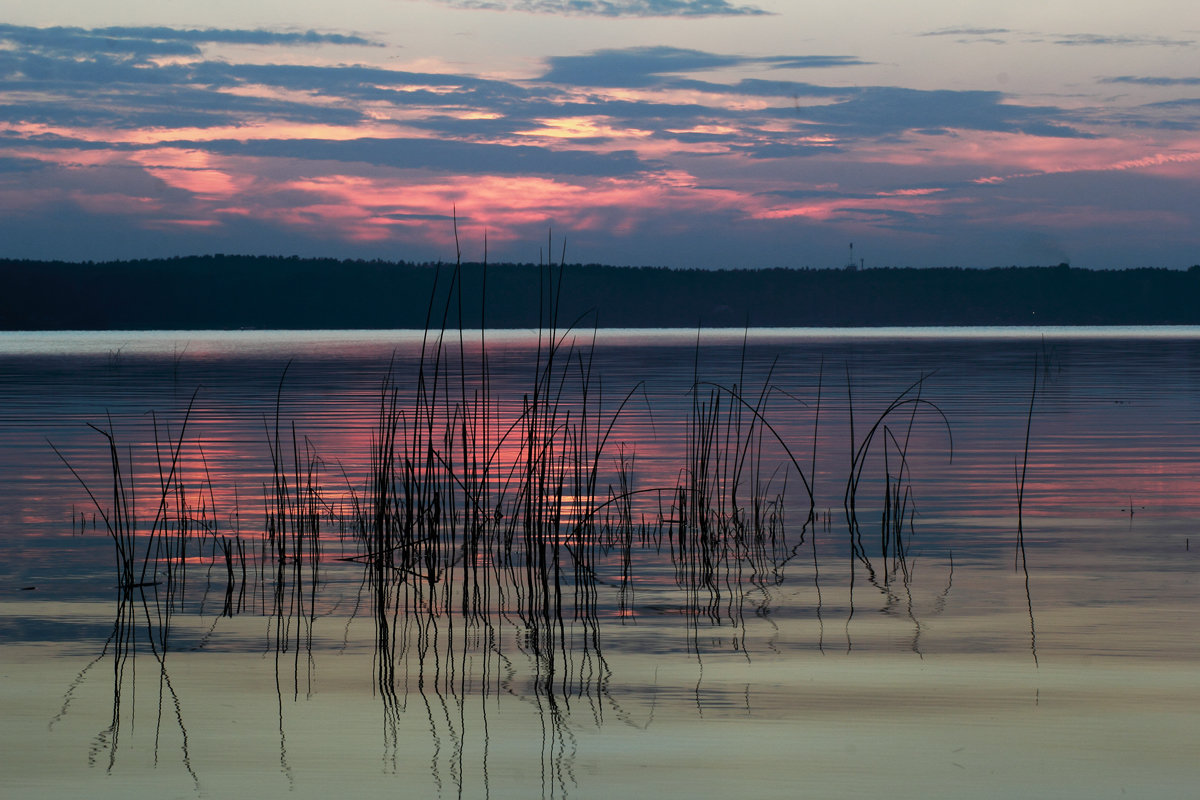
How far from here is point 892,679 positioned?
7180mm

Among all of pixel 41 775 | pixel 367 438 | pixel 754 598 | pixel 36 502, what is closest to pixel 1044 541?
pixel 754 598

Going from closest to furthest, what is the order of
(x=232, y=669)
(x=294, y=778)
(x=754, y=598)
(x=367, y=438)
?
(x=294, y=778), (x=232, y=669), (x=754, y=598), (x=367, y=438)

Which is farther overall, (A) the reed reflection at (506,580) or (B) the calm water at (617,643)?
(A) the reed reflection at (506,580)

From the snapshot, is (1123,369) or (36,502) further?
(1123,369)

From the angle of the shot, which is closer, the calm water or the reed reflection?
the calm water

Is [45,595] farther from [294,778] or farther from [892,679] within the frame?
[892,679]

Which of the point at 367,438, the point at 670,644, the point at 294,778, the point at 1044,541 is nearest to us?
the point at 294,778

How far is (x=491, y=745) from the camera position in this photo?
20.2 feet

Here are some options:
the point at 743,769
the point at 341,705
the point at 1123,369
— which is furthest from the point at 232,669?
the point at 1123,369

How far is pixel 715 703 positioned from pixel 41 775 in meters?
2.89

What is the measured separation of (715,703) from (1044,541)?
19.2ft

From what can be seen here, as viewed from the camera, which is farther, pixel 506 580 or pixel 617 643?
pixel 506 580

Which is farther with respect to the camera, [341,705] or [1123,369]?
[1123,369]

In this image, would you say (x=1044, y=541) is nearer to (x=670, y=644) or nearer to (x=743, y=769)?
(x=670, y=644)
